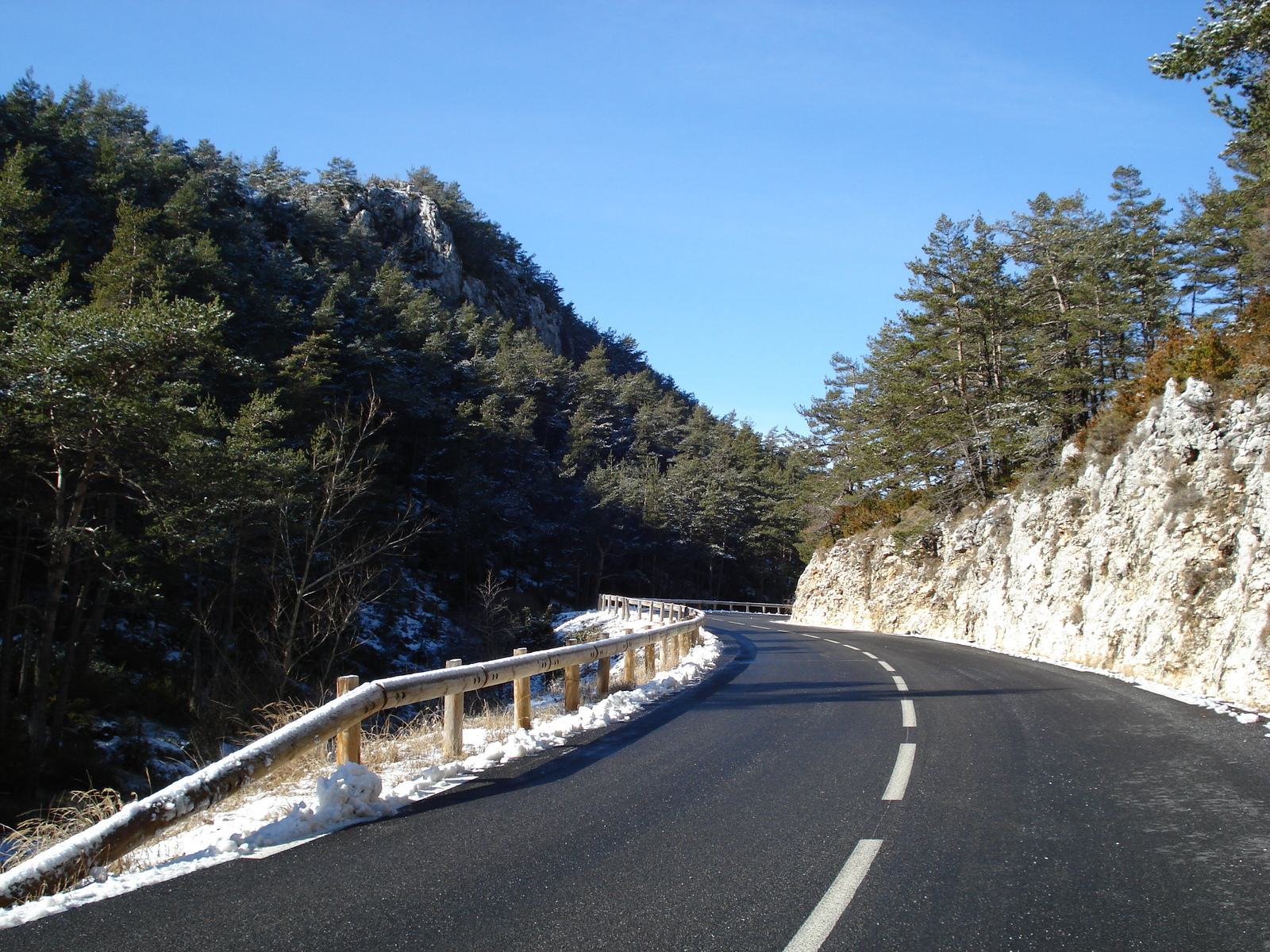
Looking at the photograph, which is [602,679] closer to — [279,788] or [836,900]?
[279,788]

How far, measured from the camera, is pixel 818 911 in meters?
3.55

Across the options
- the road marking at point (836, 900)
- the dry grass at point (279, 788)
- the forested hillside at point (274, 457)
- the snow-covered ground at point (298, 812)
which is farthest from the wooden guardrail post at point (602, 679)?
the forested hillside at point (274, 457)

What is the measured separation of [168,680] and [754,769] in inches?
1001

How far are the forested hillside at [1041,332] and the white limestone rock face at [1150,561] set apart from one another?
2.26 m

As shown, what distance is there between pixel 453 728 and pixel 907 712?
5.24 metres

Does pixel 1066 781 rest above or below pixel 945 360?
below

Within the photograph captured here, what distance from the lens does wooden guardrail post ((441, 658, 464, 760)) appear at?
6.95 meters

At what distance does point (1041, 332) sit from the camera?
3231 cm

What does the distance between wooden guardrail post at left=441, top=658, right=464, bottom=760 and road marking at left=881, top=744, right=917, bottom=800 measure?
3658mm

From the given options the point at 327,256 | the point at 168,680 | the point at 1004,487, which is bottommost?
the point at 168,680

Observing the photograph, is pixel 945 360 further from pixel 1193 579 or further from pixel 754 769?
pixel 754 769

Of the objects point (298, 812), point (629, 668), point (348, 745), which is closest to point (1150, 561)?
point (629, 668)

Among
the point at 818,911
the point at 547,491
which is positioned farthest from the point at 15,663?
the point at 547,491

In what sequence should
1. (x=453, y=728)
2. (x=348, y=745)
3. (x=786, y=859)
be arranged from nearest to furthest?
(x=786, y=859)
(x=348, y=745)
(x=453, y=728)
